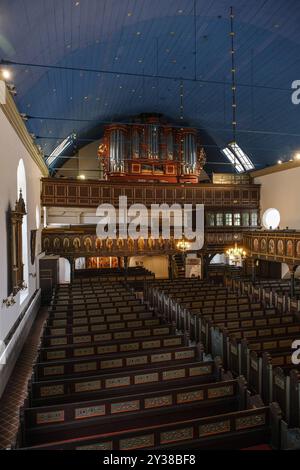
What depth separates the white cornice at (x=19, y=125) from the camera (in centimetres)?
846

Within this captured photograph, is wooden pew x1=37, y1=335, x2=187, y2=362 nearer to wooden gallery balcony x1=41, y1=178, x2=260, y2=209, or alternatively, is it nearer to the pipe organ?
wooden gallery balcony x1=41, y1=178, x2=260, y2=209

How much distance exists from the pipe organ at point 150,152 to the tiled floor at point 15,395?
12897 mm

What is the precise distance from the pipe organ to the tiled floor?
12.9 m

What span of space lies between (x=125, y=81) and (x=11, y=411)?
14746 millimetres

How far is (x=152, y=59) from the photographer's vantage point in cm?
1505

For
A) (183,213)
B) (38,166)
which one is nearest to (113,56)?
(38,166)

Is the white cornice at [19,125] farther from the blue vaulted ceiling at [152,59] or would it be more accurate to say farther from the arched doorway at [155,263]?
the arched doorway at [155,263]

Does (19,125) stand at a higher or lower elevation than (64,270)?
higher

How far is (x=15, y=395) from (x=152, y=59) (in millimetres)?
13576

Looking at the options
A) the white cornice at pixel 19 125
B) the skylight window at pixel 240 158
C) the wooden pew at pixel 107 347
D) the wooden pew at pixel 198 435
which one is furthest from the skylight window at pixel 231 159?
the wooden pew at pixel 198 435

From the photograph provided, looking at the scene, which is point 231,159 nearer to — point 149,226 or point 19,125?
point 149,226

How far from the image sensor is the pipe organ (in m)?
21.5

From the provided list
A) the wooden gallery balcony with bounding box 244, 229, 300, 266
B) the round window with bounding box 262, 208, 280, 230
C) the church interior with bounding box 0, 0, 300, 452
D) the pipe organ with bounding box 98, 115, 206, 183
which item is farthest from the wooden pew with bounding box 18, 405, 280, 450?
the pipe organ with bounding box 98, 115, 206, 183

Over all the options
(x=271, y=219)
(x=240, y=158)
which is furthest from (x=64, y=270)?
(x=240, y=158)
